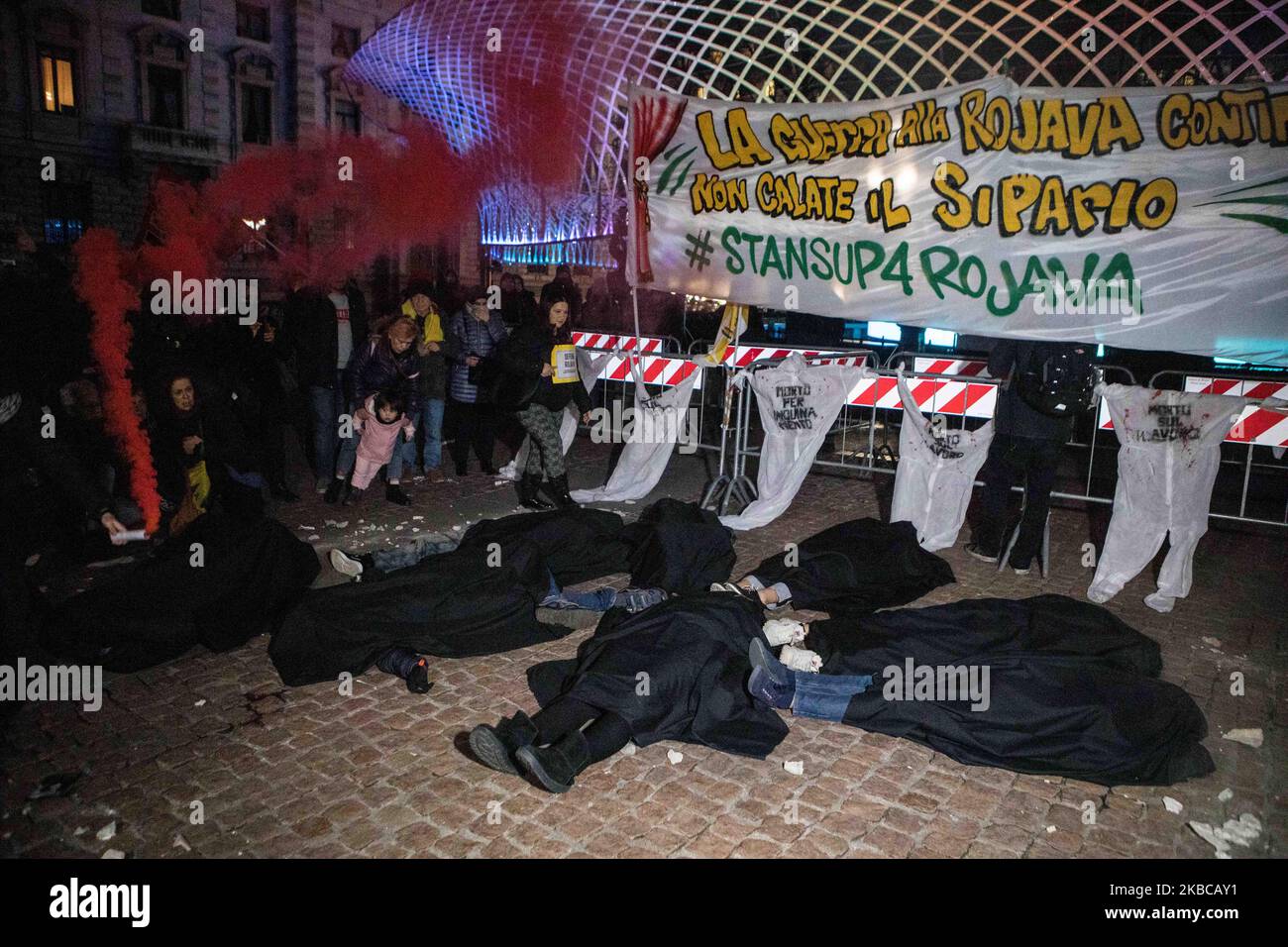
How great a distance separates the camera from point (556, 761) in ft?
11.6

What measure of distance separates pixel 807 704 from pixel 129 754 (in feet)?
10.7

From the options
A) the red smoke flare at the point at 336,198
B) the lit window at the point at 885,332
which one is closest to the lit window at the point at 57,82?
the red smoke flare at the point at 336,198

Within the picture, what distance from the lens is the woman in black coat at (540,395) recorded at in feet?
26.7

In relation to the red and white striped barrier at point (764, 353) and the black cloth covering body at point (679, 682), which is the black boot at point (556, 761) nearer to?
the black cloth covering body at point (679, 682)

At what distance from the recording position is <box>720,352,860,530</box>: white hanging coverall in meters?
7.74

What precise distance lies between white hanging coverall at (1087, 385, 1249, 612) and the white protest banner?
→ 1.53 feet

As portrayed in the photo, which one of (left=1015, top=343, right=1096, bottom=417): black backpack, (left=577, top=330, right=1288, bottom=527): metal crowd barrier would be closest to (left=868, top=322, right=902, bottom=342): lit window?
(left=577, top=330, right=1288, bottom=527): metal crowd barrier

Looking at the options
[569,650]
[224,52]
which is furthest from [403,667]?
[224,52]

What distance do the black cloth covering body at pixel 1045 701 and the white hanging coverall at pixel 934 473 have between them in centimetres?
266

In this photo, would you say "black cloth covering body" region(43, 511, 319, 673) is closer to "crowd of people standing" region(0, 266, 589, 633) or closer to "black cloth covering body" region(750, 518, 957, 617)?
"crowd of people standing" region(0, 266, 589, 633)

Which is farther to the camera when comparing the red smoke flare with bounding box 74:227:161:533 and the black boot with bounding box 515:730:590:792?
the red smoke flare with bounding box 74:227:161:533

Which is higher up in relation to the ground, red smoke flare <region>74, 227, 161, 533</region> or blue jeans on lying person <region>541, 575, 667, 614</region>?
red smoke flare <region>74, 227, 161, 533</region>

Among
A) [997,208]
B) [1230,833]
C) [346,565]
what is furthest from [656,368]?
[1230,833]

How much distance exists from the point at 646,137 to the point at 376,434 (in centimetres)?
392
